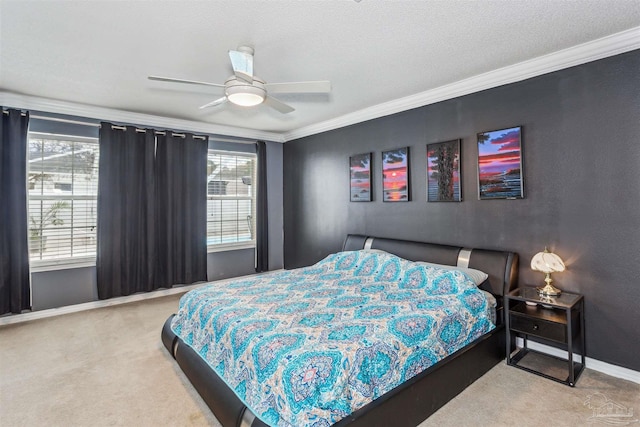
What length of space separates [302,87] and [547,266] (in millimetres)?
2515

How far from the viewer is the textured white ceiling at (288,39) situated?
2.08m

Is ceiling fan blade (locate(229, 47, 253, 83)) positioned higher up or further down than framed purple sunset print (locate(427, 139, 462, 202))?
higher up

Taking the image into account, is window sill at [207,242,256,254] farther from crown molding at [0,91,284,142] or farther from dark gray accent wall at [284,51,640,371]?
dark gray accent wall at [284,51,640,371]

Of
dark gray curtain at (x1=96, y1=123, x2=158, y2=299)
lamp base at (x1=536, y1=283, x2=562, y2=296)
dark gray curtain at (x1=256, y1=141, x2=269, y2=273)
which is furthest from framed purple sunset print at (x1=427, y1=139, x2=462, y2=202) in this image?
dark gray curtain at (x1=96, y1=123, x2=158, y2=299)

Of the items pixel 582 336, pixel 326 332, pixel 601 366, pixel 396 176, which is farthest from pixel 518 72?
pixel 326 332

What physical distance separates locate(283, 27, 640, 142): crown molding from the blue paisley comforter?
1960mm

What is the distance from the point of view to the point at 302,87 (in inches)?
95.9

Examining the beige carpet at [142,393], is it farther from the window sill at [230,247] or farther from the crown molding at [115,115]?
the crown molding at [115,115]

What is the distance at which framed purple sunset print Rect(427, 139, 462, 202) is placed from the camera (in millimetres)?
3471

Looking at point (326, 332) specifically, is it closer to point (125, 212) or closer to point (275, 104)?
point (275, 104)

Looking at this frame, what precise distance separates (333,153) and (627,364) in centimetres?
400

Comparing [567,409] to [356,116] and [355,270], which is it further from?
[356,116]

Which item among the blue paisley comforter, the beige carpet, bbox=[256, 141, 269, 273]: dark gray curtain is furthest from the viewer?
bbox=[256, 141, 269, 273]: dark gray curtain

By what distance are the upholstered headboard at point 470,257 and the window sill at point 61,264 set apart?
12.5ft
